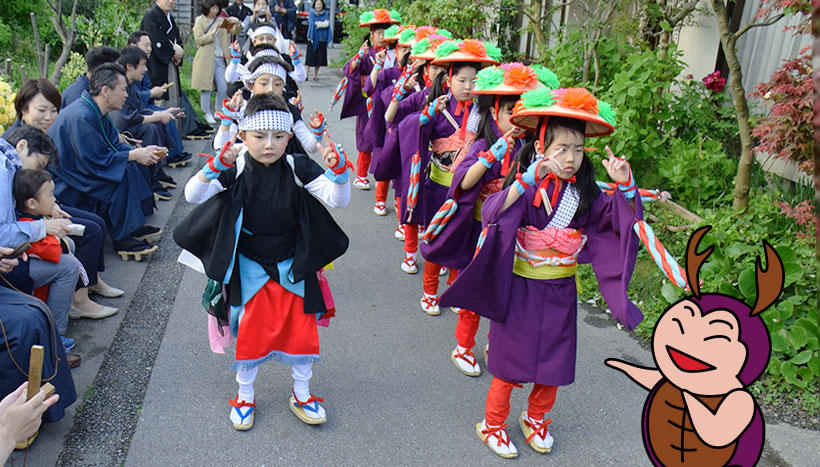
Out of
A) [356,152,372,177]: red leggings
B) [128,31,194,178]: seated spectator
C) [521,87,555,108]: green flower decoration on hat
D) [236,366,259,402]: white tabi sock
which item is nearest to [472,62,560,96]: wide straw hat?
[521,87,555,108]: green flower decoration on hat

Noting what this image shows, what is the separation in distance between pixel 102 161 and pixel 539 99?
12.2 feet

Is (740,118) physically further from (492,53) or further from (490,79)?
(490,79)

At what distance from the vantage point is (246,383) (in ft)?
11.9

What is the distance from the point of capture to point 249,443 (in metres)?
3.52

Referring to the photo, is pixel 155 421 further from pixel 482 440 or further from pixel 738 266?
pixel 738 266

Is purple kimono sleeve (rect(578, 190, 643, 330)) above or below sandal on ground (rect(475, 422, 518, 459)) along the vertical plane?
above

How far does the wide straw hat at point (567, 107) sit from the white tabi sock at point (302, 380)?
5.72ft

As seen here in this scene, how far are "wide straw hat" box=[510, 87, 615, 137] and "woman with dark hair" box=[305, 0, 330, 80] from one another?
11550 millimetres

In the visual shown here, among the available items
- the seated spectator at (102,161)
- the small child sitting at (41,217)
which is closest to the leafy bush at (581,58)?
the seated spectator at (102,161)

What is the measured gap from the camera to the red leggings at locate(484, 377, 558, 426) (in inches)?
138

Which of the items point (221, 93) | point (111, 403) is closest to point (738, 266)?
point (111, 403)

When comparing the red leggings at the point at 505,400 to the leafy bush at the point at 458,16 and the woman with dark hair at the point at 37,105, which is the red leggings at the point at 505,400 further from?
the leafy bush at the point at 458,16

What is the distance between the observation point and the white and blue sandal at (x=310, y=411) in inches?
145

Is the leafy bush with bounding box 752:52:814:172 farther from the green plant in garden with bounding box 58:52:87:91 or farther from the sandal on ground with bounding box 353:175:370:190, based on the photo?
the green plant in garden with bounding box 58:52:87:91
